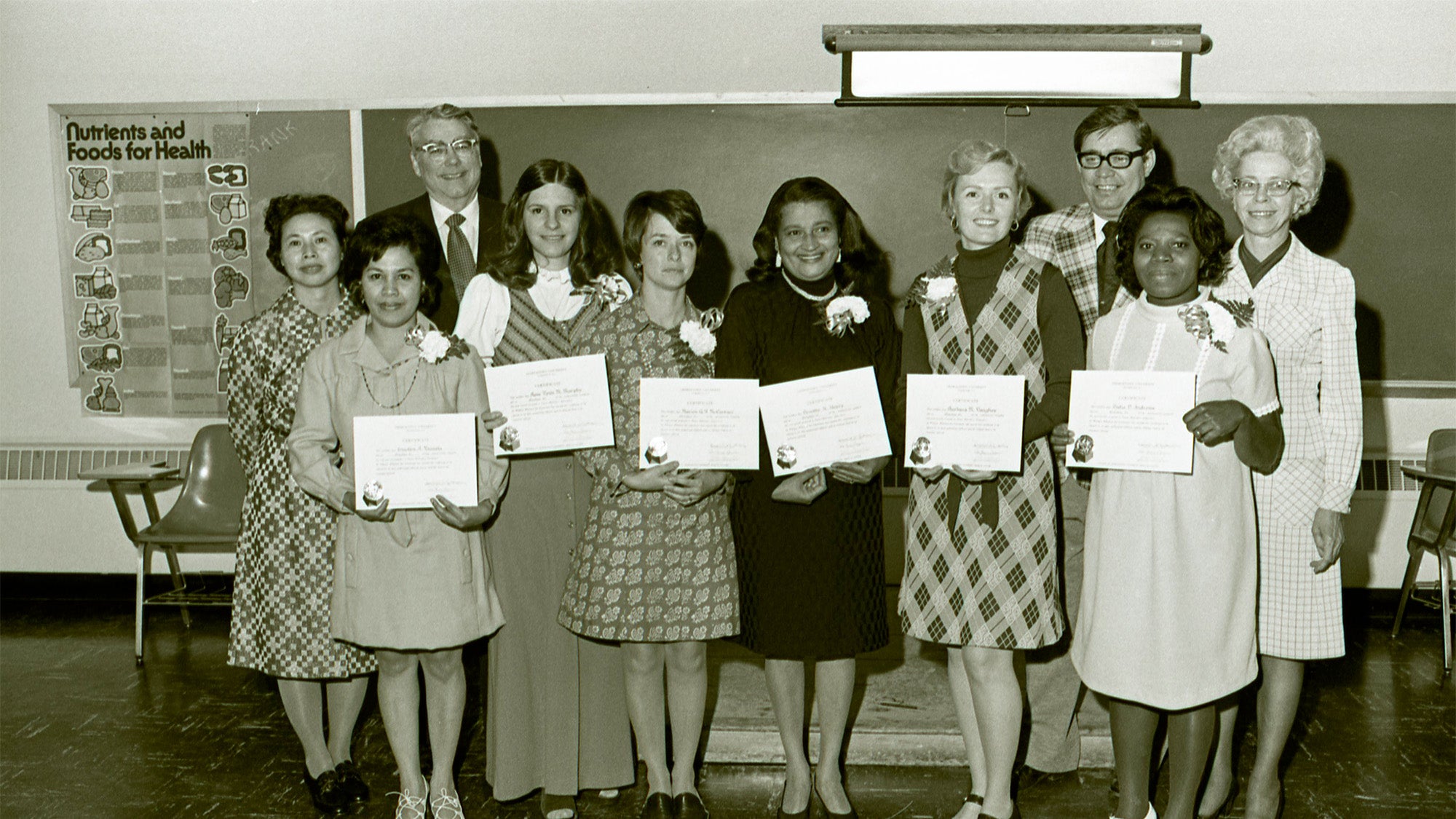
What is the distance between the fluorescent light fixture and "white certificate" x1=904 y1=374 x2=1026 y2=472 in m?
2.49

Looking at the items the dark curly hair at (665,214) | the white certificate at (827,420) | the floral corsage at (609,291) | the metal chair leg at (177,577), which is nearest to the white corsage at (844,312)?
the white certificate at (827,420)

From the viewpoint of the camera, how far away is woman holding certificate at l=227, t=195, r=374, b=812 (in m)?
3.05

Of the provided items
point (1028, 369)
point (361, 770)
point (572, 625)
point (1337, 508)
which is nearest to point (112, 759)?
point (361, 770)

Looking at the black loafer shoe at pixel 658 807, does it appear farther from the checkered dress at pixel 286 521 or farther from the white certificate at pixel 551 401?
the white certificate at pixel 551 401

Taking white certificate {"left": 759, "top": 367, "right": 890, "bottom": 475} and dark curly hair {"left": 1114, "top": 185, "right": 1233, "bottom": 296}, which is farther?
white certificate {"left": 759, "top": 367, "right": 890, "bottom": 475}

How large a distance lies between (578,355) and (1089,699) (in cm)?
205

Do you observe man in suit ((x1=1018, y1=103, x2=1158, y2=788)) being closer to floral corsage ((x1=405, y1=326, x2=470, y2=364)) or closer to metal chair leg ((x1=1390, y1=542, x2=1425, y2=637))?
floral corsage ((x1=405, y1=326, x2=470, y2=364))

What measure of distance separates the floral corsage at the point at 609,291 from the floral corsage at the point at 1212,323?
53.5 inches

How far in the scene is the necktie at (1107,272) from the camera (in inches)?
121

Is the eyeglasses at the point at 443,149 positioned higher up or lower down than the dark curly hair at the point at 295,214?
higher up

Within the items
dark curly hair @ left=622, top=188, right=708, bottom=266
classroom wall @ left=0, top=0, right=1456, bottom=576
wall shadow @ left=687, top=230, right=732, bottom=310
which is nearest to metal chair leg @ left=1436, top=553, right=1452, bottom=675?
classroom wall @ left=0, top=0, right=1456, bottom=576

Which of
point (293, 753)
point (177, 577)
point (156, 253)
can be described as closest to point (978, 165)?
point (293, 753)

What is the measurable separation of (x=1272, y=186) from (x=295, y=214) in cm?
258

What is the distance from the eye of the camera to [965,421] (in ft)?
8.52
